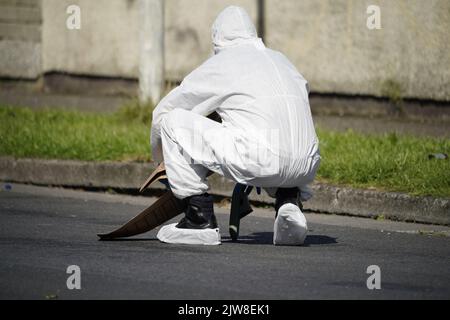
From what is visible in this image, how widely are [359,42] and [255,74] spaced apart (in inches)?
213

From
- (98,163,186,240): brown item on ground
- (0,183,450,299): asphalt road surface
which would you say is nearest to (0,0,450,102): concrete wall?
(0,183,450,299): asphalt road surface

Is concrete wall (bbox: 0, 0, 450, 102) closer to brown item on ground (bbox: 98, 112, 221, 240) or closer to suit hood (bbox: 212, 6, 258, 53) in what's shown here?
suit hood (bbox: 212, 6, 258, 53)

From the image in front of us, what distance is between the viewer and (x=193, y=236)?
275 inches

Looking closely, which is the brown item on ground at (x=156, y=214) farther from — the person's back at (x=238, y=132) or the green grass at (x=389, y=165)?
the green grass at (x=389, y=165)

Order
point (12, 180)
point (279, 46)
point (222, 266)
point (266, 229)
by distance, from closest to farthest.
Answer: point (222, 266) < point (266, 229) < point (12, 180) < point (279, 46)

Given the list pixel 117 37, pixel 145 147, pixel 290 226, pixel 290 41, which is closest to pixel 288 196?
pixel 290 226

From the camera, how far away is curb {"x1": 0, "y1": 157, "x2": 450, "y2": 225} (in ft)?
27.0

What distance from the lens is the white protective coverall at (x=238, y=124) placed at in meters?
6.82

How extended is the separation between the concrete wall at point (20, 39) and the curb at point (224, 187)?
4.51 m

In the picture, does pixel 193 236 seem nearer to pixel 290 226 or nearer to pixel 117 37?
pixel 290 226

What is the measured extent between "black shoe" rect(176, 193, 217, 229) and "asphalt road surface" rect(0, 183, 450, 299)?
144 millimetres

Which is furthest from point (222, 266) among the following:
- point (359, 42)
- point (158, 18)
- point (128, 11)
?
point (128, 11)
